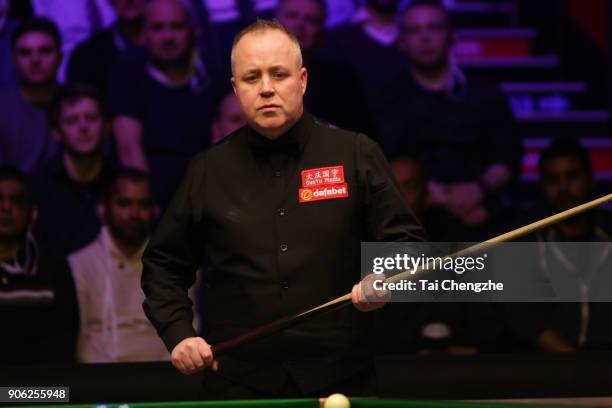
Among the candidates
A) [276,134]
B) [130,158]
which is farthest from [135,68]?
[276,134]

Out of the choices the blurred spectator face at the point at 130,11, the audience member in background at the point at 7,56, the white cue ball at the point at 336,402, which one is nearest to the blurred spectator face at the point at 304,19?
the blurred spectator face at the point at 130,11

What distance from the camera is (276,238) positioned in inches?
98.0

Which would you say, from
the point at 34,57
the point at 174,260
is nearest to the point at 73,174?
the point at 34,57

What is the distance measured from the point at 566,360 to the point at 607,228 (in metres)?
0.79

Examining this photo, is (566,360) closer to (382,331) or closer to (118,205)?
(382,331)

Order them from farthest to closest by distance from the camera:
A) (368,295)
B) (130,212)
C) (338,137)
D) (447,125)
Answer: (447,125) → (130,212) → (338,137) → (368,295)

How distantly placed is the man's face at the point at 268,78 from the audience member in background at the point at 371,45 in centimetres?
275

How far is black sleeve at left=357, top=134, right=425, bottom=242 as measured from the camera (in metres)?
2.47

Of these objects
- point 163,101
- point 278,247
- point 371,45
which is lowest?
point 278,247

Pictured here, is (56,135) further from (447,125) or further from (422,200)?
(447,125)

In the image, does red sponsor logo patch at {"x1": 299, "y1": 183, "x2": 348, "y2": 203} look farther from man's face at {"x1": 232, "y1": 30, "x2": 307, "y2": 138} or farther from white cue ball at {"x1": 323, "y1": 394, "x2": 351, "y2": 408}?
white cue ball at {"x1": 323, "y1": 394, "x2": 351, "y2": 408}

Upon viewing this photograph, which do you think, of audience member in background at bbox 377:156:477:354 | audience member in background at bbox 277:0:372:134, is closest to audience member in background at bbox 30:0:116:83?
audience member in background at bbox 277:0:372:134

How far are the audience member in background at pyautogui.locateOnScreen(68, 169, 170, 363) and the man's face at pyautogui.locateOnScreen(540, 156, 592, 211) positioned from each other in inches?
76.5

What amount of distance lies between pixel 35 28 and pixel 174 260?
119 inches
